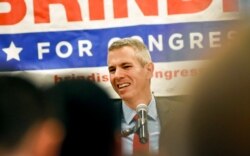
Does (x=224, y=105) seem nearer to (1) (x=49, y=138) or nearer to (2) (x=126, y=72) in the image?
(1) (x=49, y=138)

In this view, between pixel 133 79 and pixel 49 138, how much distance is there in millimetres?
1838

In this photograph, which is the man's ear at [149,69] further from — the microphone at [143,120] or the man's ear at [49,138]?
the man's ear at [49,138]

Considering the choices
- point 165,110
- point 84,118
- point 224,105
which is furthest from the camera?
point 165,110

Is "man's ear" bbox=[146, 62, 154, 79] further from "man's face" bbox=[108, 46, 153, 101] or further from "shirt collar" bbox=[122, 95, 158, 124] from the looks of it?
"shirt collar" bbox=[122, 95, 158, 124]

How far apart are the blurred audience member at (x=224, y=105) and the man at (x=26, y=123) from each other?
0.92 feet

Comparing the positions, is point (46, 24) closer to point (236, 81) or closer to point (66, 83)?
point (66, 83)

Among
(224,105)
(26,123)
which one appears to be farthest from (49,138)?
(224,105)

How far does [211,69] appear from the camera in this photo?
0.59m

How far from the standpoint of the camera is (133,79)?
2637 mm

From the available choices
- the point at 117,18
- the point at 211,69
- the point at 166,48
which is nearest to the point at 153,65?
the point at 166,48

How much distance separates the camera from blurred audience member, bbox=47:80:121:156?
2.64 ft

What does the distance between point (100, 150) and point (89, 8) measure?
6.05ft

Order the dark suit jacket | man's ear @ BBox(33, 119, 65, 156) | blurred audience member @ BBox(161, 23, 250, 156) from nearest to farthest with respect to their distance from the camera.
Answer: blurred audience member @ BBox(161, 23, 250, 156), man's ear @ BBox(33, 119, 65, 156), the dark suit jacket

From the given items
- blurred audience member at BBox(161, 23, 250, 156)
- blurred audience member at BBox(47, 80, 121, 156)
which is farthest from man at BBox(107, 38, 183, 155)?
blurred audience member at BBox(161, 23, 250, 156)
